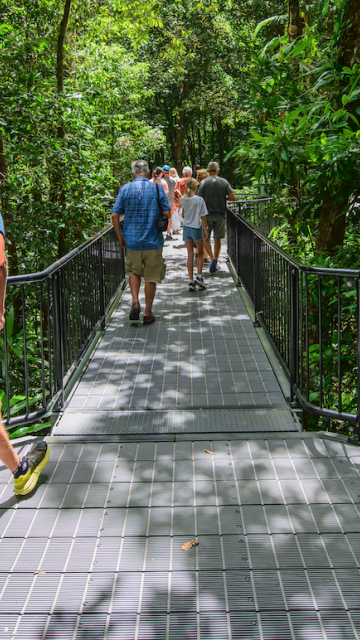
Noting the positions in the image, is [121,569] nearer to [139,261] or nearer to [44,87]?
[139,261]

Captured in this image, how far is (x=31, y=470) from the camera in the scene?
13.6 ft

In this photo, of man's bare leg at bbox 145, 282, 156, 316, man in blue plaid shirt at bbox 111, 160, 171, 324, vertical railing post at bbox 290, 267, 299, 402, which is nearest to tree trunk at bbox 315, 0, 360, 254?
vertical railing post at bbox 290, 267, 299, 402

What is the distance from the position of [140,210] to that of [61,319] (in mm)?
2858

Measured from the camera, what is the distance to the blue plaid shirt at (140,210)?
8008mm

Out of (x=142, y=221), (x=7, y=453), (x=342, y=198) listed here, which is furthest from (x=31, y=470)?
(x=142, y=221)

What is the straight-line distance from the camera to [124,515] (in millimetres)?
3828

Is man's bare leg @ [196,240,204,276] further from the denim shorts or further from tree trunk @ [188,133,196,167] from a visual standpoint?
tree trunk @ [188,133,196,167]

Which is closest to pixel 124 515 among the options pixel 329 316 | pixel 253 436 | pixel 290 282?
pixel 253 436

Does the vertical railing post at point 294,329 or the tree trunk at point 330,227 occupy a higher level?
the tree trunk at point 330,227

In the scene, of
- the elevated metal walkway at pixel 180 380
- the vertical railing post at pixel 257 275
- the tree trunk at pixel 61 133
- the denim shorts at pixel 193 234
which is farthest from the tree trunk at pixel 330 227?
the tree trunk at pixel 61 133

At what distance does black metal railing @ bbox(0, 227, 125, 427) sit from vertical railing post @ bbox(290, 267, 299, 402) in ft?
6.36

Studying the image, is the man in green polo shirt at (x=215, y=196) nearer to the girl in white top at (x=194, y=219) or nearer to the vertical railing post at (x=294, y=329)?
the girl in white top at (x=194, y=219)

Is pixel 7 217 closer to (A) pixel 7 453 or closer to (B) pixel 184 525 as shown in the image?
(A) pixel 7 453

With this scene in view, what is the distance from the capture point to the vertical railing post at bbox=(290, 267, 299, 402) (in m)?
5.27
